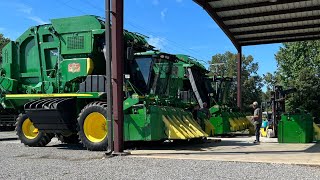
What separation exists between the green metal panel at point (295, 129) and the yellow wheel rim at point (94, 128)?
679 centimetres

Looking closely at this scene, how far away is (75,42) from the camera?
1400 centimetres

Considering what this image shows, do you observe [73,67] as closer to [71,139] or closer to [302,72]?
[71,139]

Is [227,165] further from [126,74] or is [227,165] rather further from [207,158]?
[126,74]

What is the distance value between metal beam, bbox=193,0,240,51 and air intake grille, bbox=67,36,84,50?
521cm

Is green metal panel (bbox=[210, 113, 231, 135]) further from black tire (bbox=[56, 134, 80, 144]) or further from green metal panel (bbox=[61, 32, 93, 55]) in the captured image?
green metal panel (bbox=[61, 32, 93, 55])

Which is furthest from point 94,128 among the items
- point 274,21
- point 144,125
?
point 274,21

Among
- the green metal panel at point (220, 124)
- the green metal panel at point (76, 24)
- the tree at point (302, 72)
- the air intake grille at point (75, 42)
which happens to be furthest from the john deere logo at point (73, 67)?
the tree at point (302, 72)

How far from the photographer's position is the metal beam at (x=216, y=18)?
17172mm

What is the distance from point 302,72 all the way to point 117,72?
111 ft

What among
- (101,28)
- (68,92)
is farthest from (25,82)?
(101,28)

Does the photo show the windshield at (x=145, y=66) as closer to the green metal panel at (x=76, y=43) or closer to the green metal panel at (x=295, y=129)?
the green metal panel at (x=76, y=43)

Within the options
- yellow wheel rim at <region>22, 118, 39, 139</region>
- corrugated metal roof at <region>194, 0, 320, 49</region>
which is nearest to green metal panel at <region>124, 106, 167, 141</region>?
yellow wheel rim at <region>22, 118, 39, 139</region>

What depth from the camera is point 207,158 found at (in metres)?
10.2

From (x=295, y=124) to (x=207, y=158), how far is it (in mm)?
6551
